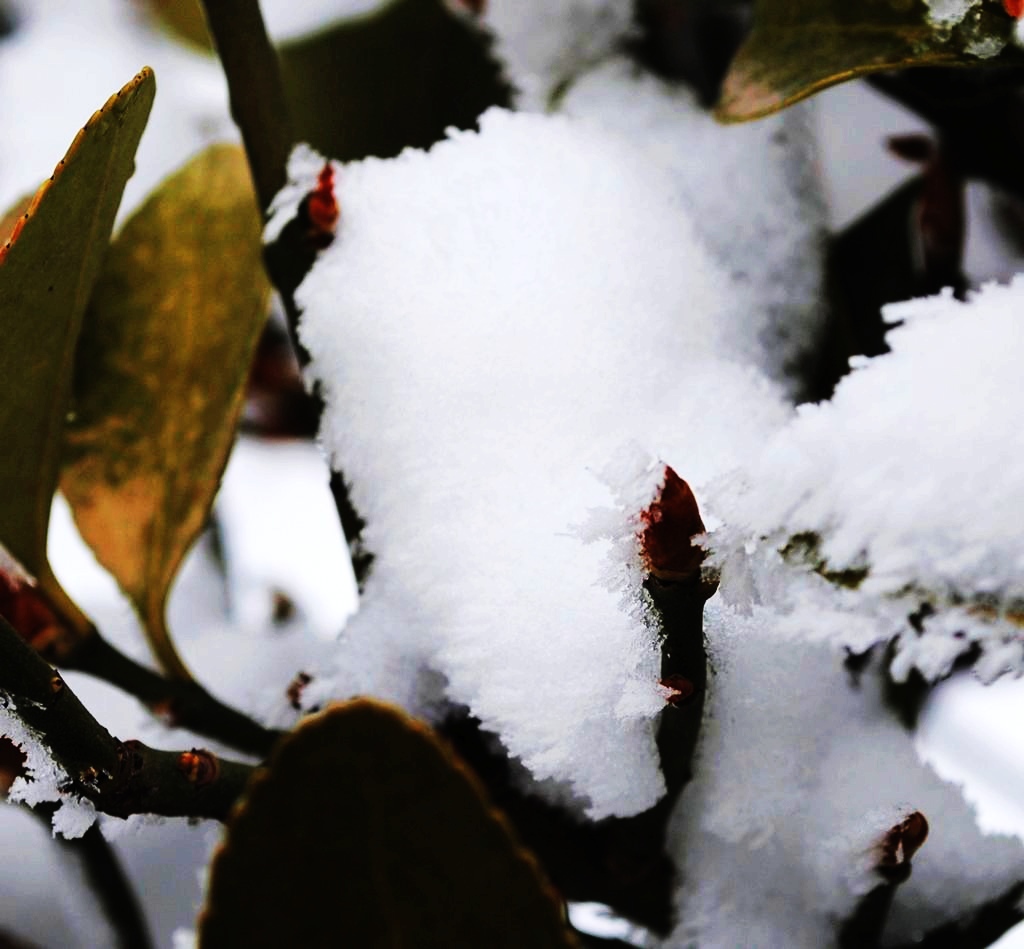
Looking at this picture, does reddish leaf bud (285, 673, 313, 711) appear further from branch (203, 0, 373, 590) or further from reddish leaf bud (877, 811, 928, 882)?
reddish leaf bud (877, 811, 928, 882)

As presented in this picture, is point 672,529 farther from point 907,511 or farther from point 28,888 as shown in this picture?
point 28,888

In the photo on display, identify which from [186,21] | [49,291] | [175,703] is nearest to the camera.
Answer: [49,291]

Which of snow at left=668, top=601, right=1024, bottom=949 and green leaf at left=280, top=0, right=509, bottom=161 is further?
green leaf at left=280, top=0, right=509, bottom=161

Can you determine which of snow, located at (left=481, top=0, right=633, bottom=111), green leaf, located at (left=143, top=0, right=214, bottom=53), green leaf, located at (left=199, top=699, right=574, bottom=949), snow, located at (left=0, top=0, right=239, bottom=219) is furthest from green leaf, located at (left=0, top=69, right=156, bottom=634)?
green leaf, located at (left=143, top=0, right=214, bottom=53)

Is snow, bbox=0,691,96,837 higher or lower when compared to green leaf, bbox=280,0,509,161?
lower

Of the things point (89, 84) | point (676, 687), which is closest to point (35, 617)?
point (676, 687)

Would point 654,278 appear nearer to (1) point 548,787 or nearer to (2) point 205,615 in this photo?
(1) point 548,787

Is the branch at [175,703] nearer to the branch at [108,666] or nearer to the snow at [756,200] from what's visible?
the branch at [108,666]

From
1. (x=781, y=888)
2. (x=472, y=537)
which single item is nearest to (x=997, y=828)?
(x=781, y=888)
